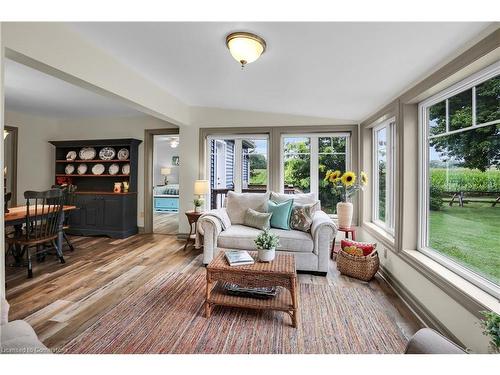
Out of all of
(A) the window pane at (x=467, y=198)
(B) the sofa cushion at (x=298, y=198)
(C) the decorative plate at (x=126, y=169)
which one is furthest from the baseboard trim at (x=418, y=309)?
(C) the decorative plate at (x=126, y=169)

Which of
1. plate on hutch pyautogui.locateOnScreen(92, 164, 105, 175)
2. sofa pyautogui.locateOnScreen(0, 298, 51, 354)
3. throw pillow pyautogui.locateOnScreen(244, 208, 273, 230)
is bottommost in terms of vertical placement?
sofa pyautogui.locateOnScreen(0, 298, 51, 354)

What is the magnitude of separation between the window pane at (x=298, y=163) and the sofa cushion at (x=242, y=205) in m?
0.95

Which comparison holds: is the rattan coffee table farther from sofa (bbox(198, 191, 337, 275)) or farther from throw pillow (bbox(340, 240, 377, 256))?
throw pillow (bbox(340, 240, 377, 256))

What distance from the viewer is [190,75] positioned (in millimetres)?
3201

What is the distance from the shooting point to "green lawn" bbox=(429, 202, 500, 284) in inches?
72.6

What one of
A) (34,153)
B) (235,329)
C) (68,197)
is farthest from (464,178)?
(34,153)

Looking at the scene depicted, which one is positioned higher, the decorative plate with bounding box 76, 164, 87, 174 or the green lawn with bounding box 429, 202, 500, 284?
the decorative plate with bounding box 76, 164, 87, 174

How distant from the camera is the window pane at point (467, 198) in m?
1.85

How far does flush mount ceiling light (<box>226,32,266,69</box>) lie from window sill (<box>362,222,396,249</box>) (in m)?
2.50

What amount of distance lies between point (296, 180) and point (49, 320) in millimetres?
3847

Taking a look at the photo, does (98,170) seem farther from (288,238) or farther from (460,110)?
(460,110)

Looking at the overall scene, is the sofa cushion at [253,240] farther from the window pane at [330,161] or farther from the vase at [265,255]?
the window pane at [330,161]

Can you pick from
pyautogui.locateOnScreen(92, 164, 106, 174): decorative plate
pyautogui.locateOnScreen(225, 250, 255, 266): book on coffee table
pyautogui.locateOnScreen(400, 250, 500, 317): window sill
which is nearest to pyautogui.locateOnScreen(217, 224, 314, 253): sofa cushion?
pyautogui.locateOnScreen(225, 250, 255, 266): book on coffee table
